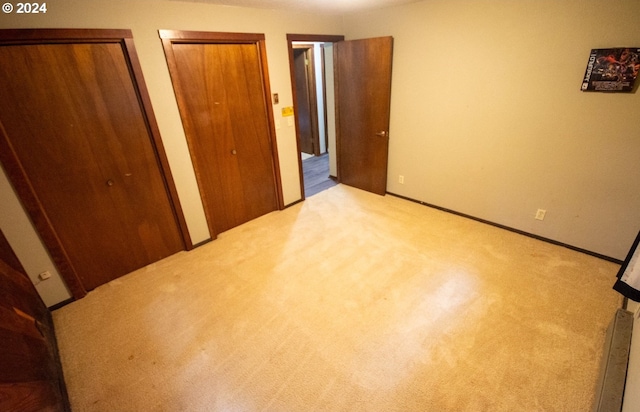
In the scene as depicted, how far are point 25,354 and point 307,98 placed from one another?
5131mm

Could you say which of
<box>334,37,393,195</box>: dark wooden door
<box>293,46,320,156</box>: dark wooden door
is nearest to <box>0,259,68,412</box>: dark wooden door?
<box>334,37,393,195</box>: dark wooden door

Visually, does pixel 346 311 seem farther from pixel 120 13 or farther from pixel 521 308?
pixel 120 13

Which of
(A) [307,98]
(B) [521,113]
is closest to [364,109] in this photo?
(B) [521,113]

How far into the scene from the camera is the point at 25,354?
1.29 m

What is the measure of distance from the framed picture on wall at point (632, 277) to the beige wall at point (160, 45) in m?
3.04

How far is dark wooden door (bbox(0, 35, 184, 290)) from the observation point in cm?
175

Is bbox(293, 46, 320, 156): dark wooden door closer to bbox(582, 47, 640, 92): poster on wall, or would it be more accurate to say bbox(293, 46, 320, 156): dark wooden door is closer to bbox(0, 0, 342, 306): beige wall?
bbox(0, 0, 342, 306): beige wall

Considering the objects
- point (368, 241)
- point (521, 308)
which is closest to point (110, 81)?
point (368, 241)

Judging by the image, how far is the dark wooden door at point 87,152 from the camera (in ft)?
5.73

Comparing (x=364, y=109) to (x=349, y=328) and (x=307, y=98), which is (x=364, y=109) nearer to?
(x=307, y=98)

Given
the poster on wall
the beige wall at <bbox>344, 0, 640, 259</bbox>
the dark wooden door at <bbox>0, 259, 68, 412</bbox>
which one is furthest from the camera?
the beige wall at <bbox>344, 0, 640, 259</bbox>

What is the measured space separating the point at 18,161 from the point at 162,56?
123 cm

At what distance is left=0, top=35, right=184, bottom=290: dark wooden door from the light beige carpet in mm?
335

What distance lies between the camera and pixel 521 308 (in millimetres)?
1903
